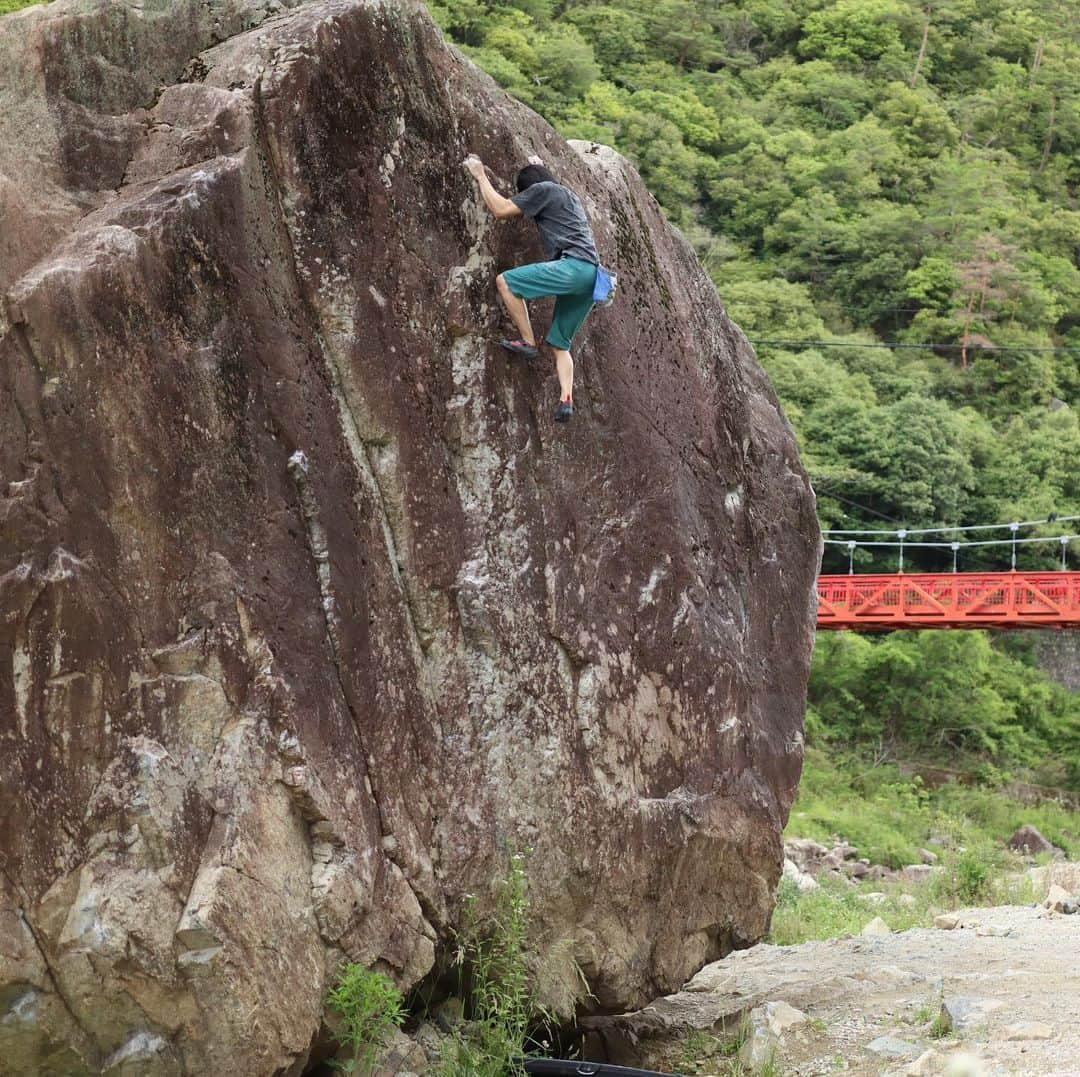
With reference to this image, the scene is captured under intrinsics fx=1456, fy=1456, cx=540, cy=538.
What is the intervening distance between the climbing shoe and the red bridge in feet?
40.3

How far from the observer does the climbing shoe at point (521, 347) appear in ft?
16.7

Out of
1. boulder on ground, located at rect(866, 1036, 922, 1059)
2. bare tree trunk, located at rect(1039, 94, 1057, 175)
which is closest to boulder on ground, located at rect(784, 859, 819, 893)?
boulder on ground, located at rect(866, 1036, 922, 1059)

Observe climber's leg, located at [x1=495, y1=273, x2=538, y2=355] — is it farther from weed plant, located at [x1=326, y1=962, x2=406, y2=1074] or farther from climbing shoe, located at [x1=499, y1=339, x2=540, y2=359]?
weed plant, located at [x1=326, y1=962, x2=406, y2=1074]

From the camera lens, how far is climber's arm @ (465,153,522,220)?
502cm

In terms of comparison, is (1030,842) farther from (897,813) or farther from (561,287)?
(561,287)

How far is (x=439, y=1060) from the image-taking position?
15.6 feet

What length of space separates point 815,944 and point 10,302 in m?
5.16

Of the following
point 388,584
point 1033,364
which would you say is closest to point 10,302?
point 388,584

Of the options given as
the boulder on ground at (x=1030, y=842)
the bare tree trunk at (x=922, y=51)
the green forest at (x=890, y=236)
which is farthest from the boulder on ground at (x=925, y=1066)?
the bare tree trunk at (x=922, y=51)

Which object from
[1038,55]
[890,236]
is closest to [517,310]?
[890,236]

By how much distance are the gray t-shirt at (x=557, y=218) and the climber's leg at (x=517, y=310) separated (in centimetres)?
21

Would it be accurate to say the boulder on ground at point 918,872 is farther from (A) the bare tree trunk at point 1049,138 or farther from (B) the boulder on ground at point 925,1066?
(A) the bare tree trunk at point 1049,138

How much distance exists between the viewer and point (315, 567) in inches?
179

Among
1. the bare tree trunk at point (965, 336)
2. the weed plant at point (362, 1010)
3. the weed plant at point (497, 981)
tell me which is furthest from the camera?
A: the bare tree trunk at point (965, 336)
